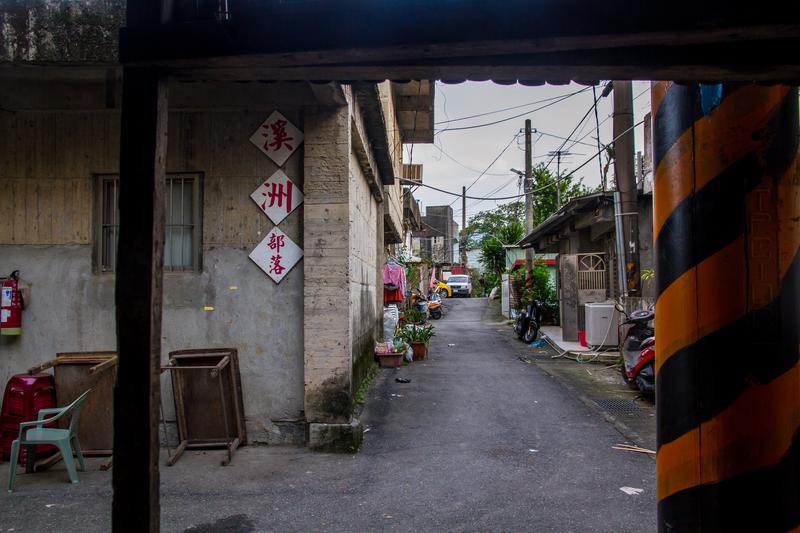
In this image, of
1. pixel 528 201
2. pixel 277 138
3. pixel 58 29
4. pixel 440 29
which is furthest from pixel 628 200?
pixel 528 201

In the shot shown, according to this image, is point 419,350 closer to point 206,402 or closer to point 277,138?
point 206,402

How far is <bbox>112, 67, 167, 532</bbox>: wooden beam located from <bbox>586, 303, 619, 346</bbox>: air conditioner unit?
37.6 feet

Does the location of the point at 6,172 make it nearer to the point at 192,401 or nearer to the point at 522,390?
the point at 192,401

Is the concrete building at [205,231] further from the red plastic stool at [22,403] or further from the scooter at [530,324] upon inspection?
the scooter at [530,324]

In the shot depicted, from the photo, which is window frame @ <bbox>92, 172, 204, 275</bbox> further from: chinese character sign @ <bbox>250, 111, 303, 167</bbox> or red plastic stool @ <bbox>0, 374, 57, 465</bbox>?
red plastic stool @ <bbox>0, 374, 57, 465</bbox>

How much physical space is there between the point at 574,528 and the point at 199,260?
4360 mm

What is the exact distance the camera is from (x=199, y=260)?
630 cm

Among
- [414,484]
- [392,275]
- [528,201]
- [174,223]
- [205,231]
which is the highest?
[528,201]

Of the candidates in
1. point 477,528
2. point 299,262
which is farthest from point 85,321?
point 477,528

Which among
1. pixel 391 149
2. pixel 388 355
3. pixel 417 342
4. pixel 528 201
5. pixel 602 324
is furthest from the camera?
pixel 528 201

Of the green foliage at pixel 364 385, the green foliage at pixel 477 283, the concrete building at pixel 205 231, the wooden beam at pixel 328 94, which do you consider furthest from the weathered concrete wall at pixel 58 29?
the green foliage at pixel 477 283

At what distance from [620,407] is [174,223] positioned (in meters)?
5.94

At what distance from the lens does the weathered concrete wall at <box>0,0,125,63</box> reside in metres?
4.89

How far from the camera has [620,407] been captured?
310 inches
